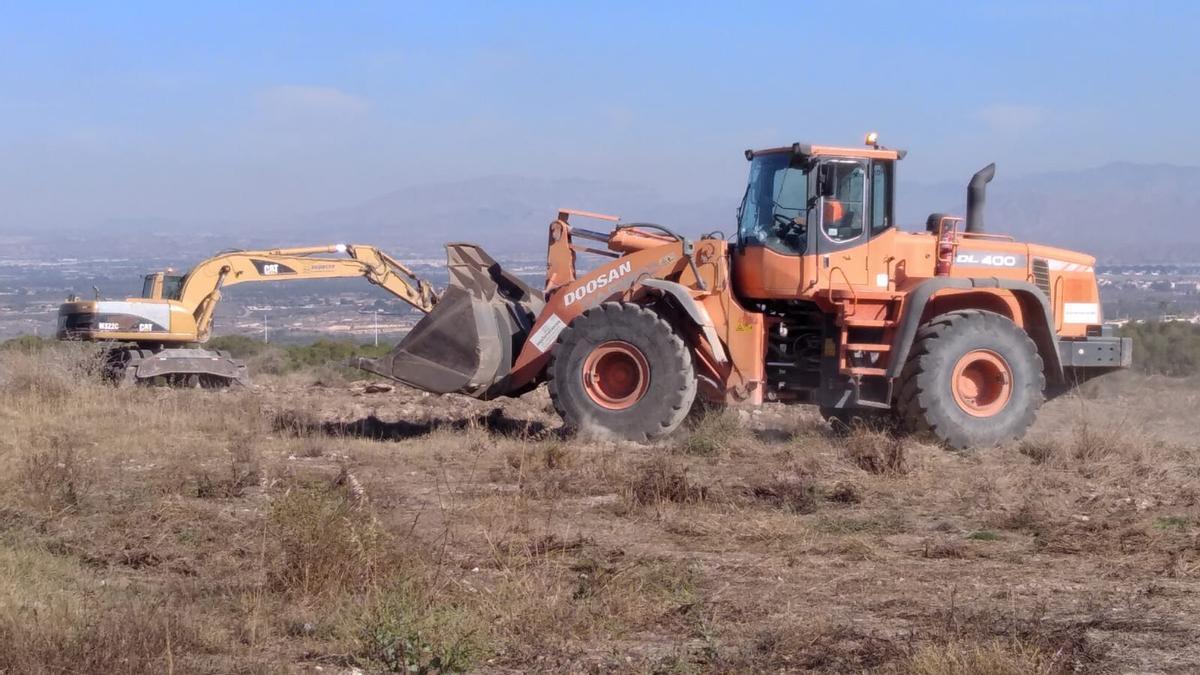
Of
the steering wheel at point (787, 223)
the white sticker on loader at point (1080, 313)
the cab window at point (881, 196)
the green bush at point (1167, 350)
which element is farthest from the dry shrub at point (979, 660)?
the green bush at point (1167, 350)

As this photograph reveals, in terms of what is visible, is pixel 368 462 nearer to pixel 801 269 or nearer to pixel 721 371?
pixel 721 371

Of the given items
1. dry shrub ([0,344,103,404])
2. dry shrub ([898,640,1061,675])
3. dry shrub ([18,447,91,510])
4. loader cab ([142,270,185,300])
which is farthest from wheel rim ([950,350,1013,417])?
loader cab ([142,270,185,300])

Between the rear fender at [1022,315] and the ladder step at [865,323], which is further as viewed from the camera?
the ladder step at [865,323]

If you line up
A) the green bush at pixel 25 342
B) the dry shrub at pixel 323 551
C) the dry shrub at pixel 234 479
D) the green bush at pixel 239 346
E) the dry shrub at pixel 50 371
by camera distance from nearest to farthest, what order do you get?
the dry shrub at pixel 323 551, the dry shrub at pixel 234 479, the dry shrub at pixel 50 371, the green bush at pixel 25 342, the green bush at pixel 239 346

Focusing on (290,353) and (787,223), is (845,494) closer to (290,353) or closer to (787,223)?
(787,223)

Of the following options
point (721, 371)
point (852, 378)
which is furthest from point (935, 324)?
point (721, 371)

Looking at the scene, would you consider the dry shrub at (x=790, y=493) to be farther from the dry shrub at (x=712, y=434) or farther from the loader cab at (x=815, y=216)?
the loader cab at (x=815, y=216)

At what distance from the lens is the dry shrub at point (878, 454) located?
11719 millimetres

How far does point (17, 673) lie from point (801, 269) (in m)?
9.29

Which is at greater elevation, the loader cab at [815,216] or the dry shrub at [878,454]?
the loader cab at [815,216]

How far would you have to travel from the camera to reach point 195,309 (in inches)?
888

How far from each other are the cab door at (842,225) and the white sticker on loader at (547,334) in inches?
107

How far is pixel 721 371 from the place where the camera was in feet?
45.9

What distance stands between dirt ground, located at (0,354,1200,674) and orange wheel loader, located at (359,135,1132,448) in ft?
1.79
